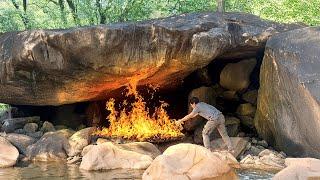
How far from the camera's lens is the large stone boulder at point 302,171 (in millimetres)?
6634

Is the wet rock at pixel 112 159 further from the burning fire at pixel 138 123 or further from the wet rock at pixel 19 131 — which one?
the wet rock at pixel 19 131

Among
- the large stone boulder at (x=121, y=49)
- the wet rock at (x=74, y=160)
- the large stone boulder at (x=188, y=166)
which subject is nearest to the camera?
the large stone boulder at (x=188, y=166)

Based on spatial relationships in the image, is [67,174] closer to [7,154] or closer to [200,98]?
[7,154]

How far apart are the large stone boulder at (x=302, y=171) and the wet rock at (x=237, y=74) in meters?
7.30

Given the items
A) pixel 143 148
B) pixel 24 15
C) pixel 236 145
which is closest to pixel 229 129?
pixel 236 145

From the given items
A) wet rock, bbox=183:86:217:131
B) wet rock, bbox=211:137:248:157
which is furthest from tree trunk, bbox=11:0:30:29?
wet rock, bbox=211:137:248:157

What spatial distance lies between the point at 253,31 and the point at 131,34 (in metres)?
3.44

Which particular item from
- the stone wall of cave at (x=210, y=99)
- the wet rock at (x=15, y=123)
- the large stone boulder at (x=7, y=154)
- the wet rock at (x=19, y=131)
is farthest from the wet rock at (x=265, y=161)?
the wet rock at (x=15, y=123)

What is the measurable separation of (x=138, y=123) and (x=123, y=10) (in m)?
10.1

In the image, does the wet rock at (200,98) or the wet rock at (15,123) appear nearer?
the wet rock at (200,98)

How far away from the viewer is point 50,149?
472 inches

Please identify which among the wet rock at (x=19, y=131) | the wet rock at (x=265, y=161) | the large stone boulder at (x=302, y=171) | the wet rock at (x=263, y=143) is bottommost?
the wet rock at (x=19, y=131)

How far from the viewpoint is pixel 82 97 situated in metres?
14.2

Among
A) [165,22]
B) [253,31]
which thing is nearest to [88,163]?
[165,22]
